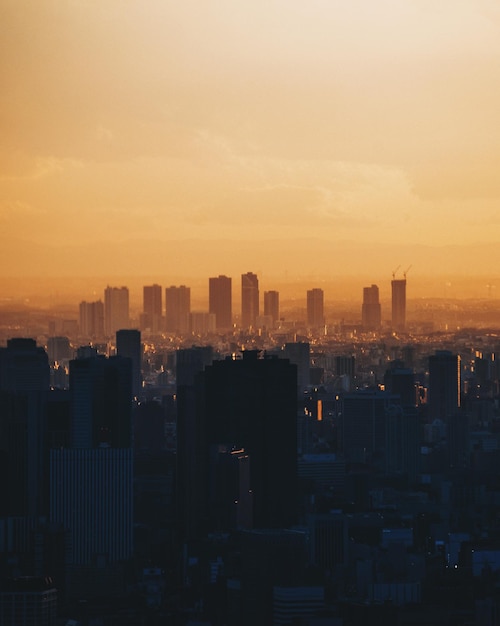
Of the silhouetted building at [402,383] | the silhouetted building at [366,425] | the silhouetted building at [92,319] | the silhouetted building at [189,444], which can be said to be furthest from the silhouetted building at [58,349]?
the silhouetted building at [366,425]

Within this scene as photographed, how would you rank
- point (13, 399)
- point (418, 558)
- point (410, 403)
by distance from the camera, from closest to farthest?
point (418, 558) → point (13, 399) → point (410, 403)

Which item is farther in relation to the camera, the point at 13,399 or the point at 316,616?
the point at 13,399

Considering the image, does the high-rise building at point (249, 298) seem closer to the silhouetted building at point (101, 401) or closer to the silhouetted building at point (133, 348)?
the silhouetted building at point (133, 348)

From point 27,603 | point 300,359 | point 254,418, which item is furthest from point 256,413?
point 27,603

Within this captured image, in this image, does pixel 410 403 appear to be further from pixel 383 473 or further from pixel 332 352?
pixel 332 352

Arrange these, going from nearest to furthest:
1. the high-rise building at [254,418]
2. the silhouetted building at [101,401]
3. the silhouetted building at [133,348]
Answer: the silhouetted building at [133,348]
the silhouetted building at [101,401]
the high-rise building at [254,418]

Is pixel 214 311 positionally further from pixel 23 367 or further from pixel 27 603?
pixel 27 603

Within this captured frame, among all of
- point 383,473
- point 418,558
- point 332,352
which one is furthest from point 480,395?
point 418,558
